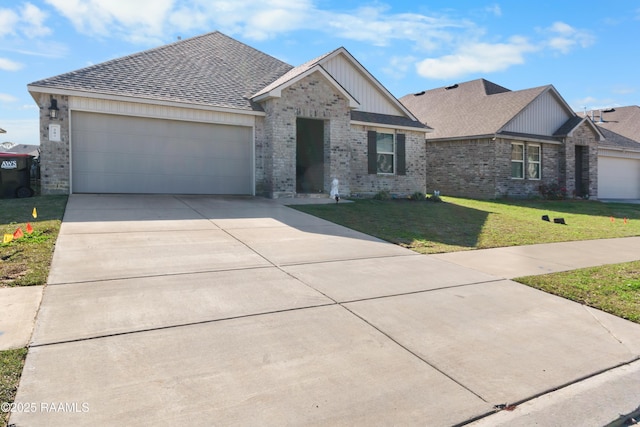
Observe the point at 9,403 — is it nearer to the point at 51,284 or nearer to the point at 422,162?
the point at 51,284

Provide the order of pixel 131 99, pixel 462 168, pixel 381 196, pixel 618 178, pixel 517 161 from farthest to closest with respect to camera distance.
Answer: pixel 618 178 → pixel 462 168 → pixel 517 161 → pixel 381 196 → pixel 131 99

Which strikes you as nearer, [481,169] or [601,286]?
[601,286]

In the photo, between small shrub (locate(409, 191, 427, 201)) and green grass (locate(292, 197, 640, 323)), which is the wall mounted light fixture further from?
small shrub (locate(409, 191, 427, 201))

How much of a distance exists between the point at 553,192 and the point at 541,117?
3.93 metres

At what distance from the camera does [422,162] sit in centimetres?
1925

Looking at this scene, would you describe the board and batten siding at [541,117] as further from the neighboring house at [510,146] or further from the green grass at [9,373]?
the green grass at [9,373]

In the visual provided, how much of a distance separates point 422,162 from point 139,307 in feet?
53.2

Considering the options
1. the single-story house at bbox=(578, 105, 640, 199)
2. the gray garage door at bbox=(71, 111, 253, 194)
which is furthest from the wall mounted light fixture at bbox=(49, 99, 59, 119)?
the single-story house at bbox=(578, 105, 640, 199)

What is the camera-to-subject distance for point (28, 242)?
7160 mm

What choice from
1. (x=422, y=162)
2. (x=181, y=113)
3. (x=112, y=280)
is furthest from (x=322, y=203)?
(x=112, y=280)

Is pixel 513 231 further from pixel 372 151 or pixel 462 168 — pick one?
pixel 462 168

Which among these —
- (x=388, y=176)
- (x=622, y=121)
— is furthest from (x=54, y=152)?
(x=622, y=121)

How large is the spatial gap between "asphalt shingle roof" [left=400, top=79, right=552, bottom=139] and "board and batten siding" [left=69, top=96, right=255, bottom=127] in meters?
11.2

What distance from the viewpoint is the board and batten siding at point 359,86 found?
57.9ft
